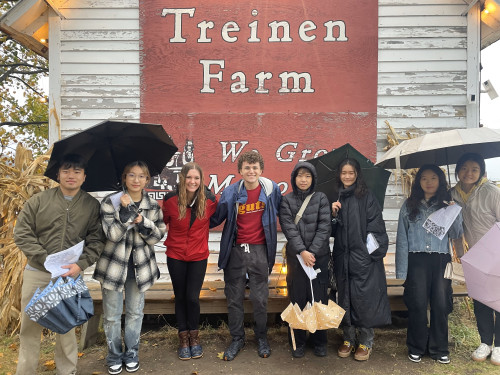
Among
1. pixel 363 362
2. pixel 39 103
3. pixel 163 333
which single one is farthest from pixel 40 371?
pixel 39 103

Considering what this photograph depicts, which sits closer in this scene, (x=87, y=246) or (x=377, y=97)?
(x=87, y=246)

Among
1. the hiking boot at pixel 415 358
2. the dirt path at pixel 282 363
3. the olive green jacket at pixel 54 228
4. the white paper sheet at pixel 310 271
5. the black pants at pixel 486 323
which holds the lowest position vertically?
the dirt path at pixel 282 363

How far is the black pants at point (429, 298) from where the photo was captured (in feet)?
12.0

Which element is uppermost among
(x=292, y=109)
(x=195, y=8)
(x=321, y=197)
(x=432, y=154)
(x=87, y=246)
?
(x=195, y=8)

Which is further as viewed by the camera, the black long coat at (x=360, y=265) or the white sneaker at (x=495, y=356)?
the white sneaker at (x=495, y=356)

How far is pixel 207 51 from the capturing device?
5.30 m

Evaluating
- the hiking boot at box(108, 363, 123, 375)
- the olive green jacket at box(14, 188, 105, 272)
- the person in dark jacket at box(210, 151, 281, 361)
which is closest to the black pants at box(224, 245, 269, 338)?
the person in dark jacket at box(210, 151, 281, 361)

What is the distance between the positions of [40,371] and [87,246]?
1555mm

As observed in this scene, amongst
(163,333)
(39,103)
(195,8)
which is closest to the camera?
(163,333)

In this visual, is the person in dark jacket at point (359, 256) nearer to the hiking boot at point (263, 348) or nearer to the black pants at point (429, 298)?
the black pants at point (429, 298)

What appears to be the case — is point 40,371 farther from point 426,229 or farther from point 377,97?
point 377,97

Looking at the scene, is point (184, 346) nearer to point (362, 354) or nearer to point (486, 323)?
point (362, 354)

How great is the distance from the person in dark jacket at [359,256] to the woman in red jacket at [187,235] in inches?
51.7

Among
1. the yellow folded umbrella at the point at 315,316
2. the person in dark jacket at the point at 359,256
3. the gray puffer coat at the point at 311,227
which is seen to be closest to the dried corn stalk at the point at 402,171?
the person in dark jacket at the point at 359,256
